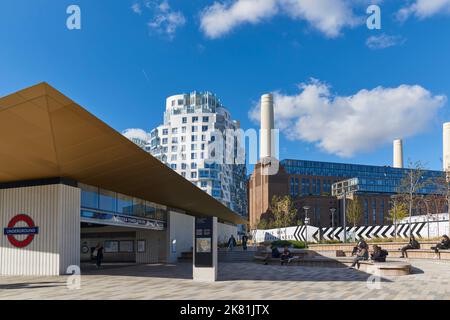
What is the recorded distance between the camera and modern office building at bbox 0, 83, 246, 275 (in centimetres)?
1555

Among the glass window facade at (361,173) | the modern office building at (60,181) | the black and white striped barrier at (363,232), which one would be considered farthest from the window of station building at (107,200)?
the glass window facade at (361,173)

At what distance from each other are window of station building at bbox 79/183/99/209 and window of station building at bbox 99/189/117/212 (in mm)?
490

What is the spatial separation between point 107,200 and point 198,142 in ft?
310

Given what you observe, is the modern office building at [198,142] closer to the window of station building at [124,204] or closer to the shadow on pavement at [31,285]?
the window of station building at [124,204]

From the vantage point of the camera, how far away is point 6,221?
73.2 feet

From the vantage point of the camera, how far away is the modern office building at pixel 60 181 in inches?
612

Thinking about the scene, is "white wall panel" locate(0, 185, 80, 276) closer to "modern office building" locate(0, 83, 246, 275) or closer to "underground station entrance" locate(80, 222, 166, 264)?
"modern office building" locate(0, 83, 246, 275)

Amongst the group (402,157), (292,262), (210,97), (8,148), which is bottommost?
(292,262)

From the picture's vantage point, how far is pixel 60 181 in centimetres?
2120

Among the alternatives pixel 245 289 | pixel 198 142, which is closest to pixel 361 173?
pixel 198 142

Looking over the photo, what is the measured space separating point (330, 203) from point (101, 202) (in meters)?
105
